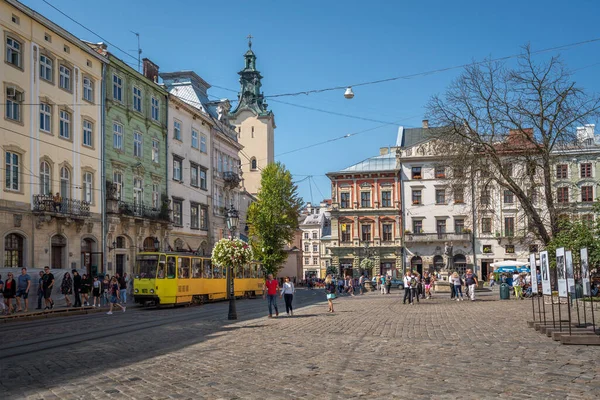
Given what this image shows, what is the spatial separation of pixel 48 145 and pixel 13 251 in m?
5.73

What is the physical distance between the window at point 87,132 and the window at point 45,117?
128 inches

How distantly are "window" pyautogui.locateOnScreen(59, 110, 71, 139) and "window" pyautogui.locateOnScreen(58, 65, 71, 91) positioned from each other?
137 cm

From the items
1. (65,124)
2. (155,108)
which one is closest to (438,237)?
(155,108)

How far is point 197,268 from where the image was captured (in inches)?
1336

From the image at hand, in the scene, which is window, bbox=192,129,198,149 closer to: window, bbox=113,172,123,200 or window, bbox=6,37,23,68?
window, bbox=113,172,123,200

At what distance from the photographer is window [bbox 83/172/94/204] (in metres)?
36.5

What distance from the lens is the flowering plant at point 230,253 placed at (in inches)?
949

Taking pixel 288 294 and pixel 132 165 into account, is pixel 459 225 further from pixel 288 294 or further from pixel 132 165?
pixel 288 294

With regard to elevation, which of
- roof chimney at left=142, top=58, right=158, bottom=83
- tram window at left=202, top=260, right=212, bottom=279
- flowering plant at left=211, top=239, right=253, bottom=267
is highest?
roof chimney at left=142, top=58, right=158, bottom=83

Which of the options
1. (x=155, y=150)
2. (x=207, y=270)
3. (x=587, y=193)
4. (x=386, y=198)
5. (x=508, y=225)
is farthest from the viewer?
(x=386, y=198)

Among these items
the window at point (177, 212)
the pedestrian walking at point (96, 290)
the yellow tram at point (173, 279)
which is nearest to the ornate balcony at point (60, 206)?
the pedestrian walking at point (96, 290)

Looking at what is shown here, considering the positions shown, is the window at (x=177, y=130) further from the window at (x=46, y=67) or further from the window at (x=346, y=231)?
the window at (x=346, y=231)

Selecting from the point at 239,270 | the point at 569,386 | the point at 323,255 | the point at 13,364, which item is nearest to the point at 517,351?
the point at 569,386

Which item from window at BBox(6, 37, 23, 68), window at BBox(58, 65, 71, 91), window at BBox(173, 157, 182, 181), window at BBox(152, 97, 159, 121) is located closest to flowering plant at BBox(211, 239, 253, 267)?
window at BBox(6, 37, 23, 68)
